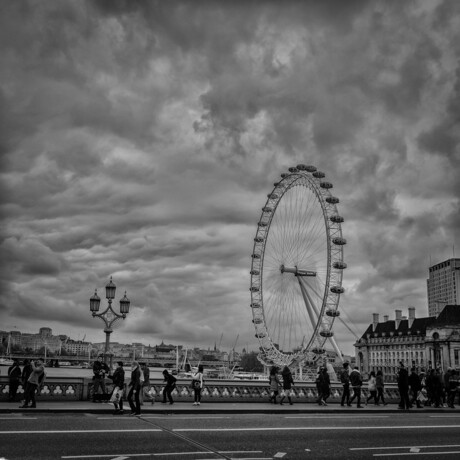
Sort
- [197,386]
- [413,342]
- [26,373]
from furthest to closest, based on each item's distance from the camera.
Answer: [413,342] < [197,386] < [26,373]

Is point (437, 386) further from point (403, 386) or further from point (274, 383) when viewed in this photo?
point (274, 383)

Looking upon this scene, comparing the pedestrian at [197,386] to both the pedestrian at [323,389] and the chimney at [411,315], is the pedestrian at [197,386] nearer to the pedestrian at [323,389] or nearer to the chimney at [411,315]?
the pedestrian at [323,389]

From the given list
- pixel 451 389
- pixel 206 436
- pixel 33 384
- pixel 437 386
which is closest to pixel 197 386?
pixel 33 384

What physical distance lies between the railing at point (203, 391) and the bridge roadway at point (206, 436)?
3252 mm

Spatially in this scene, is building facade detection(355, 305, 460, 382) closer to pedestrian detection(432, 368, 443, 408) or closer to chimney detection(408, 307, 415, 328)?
chimney detection(408, 307, 415, 328)

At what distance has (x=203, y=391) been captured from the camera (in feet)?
101

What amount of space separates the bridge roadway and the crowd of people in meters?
1.08

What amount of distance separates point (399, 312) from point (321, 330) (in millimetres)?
138585

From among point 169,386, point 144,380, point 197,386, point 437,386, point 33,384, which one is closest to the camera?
point 33,384

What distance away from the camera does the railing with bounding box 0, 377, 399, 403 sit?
26750 millimetres

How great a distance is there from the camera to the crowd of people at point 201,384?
912 inches

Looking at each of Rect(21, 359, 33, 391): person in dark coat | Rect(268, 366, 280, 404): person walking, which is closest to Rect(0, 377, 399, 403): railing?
Rect(21, 359, 33, 391): person in dark coat

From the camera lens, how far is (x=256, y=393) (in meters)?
31.5

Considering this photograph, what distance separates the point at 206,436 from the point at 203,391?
1500 centimetres
